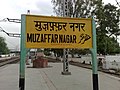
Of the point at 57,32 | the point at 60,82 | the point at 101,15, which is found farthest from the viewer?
the point at 101,15

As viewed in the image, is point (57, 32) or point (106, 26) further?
point (106, 26)

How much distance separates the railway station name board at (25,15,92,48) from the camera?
8.17 metres

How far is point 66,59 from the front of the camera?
24156 millimetres

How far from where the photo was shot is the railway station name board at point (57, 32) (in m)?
8.17

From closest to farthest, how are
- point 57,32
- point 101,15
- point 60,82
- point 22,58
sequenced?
1. point 22,58
2. point 57,32
3. point 60,82
4. point 101,15

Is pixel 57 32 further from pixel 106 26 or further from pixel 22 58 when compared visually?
pixel 106 26

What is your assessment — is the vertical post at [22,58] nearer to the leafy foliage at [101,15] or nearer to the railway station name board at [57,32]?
the railway station name board at [57,32]

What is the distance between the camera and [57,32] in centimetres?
834

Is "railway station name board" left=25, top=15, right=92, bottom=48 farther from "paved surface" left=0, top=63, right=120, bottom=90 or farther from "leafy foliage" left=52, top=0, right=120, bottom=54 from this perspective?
"leafy foliage" left=52, top=0, right=120, bottom=54

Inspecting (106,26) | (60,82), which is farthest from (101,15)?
(60,82)

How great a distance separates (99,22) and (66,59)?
42388 mm

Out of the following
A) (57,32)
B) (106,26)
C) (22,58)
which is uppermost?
(106,26)

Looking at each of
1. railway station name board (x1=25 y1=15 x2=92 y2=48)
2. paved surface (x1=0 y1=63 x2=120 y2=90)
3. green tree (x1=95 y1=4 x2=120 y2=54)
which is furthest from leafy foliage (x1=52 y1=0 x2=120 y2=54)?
railway station name board (x1=25 y1=15 x2=92 y2=48)

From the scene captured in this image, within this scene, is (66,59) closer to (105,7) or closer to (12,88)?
(12,88)
